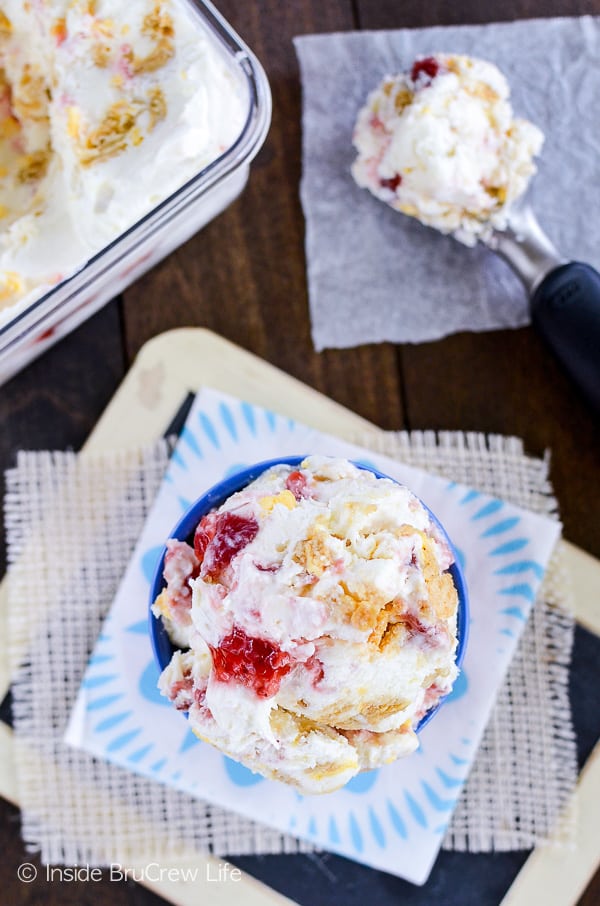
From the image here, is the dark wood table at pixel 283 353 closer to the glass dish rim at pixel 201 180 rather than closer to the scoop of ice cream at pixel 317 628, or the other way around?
the glass dish rim at pixel 201 180

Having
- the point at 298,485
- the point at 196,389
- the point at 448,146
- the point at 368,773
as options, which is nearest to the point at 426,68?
the point at 448,146

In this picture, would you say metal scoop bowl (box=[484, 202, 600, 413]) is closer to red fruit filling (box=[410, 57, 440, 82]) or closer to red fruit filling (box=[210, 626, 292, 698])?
red fruit filling (box=[410, 57, 440, 82])

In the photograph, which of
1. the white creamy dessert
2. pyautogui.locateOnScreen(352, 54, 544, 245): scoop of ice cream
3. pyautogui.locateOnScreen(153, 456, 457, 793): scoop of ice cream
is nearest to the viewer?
pyautogui.locateOnScreen(153, 456, 457, 793): scoop of ice cream

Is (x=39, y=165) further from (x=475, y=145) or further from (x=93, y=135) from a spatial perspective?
(x=475, y=145)

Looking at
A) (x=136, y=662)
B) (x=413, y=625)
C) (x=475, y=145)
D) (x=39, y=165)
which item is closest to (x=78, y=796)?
(x=136, y=662)

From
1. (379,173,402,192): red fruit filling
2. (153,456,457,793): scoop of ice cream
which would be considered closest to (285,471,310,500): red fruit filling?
(153,456,457,793): scoop of ice cream

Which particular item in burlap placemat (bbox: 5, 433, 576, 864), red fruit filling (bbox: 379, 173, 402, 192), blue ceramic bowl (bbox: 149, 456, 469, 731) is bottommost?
burlap placemat (bbox: 5, 433, 576, 864)

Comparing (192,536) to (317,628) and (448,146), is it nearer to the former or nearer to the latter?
(317,628)
